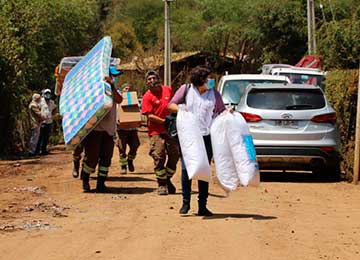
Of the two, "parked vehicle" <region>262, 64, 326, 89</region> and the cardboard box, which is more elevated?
the cardboard box

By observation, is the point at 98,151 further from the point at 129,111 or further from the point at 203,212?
the point at 203,212

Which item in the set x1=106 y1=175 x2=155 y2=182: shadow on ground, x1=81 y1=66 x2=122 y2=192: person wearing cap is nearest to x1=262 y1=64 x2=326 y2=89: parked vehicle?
x1=106 y1=175 x2=155 y2=182: shadow on ground

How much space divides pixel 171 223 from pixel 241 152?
119 cm

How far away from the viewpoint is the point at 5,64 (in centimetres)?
1992

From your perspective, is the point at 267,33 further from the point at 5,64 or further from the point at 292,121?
the point at 292,121

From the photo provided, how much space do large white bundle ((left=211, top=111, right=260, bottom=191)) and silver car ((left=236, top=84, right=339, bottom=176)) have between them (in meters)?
4.26

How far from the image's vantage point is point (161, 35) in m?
56.7

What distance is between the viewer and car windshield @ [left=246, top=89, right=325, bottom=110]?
14344mm

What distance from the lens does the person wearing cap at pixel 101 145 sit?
12.6m

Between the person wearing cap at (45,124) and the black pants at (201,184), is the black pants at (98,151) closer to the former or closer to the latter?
the black pants at (201,184)

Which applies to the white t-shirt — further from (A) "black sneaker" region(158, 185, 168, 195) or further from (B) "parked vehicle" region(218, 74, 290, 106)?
(A) "black sneaker" region(158, 185, 168, 195)

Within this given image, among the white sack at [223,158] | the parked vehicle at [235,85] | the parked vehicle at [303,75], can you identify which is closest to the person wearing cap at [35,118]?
the parked vehicle at [235,85]

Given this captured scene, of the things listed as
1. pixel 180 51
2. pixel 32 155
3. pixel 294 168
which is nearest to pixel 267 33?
pixel 180 51

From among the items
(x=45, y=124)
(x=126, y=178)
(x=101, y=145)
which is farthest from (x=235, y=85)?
(x=101, y=145)
